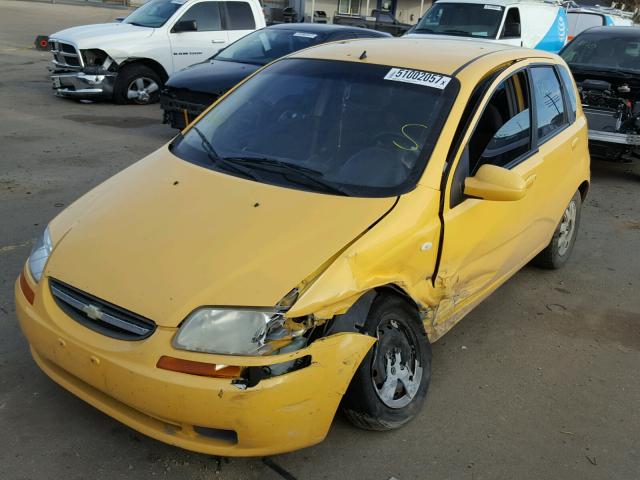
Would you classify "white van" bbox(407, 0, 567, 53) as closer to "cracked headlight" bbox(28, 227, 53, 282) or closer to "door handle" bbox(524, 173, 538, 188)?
"door handle" bbox(524, 173, 538, 188)

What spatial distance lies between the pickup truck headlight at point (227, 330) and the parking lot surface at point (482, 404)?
2.12 ft

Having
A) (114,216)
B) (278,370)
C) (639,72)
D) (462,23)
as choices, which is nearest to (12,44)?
(462,23)

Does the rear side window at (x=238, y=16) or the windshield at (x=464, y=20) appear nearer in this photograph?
the rear side window at (x=238, y=16)

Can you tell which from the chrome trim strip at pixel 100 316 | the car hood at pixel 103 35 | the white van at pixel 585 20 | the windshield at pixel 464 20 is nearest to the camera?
the chrome trim strip at pixel 100 316

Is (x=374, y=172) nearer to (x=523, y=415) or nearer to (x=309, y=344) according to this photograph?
(x=309, y=344)

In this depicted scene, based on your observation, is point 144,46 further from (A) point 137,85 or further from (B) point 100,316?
(B) point 100,316

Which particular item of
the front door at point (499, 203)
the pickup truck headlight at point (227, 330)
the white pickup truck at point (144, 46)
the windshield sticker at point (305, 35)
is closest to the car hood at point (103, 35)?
the white pickup truck at point (144, 46)

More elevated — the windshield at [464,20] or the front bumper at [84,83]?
the windshield at [464,20]

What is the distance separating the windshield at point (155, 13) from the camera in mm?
11125

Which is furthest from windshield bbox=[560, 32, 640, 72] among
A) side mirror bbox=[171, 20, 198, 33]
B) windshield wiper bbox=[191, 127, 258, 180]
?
windshield wiper bbox=[191, 127, 258, 180]

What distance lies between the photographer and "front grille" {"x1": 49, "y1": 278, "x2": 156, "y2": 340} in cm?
255

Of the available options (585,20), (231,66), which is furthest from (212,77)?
(585,20)

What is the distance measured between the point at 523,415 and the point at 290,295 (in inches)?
60.9

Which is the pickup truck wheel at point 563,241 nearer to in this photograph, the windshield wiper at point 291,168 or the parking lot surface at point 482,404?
the parking lot surface at point 482,404
